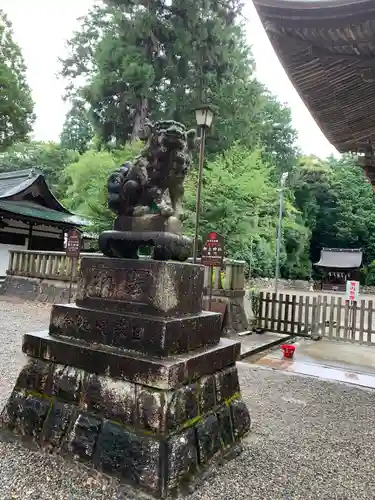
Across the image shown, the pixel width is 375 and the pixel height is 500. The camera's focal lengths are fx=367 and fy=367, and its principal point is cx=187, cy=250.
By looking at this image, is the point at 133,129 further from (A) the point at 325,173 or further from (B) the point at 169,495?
(A) the point at 325,173

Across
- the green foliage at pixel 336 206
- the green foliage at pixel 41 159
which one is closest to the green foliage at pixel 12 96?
the green foliage at pixel 41 159

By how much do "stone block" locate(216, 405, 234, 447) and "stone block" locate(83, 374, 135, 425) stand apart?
0.70 m

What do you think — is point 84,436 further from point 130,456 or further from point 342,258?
point 342,258

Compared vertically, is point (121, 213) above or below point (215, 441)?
above

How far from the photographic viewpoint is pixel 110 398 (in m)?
2.35

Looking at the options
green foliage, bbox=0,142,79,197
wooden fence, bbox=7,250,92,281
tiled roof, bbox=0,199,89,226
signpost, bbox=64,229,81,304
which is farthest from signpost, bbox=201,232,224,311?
green foliage, bbox=0,142,79,197

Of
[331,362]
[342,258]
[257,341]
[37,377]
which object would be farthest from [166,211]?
[342,258]

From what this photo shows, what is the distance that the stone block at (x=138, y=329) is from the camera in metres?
2.35

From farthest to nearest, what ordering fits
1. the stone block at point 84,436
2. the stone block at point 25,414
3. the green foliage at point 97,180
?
the green foliage at point 97,180 → the stone block at point 25,414 → the stone block at point 84,436

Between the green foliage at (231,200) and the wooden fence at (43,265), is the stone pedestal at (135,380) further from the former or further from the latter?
the green foliage at (231,200)

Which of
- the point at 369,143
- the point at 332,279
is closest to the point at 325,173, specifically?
the point at 332,279

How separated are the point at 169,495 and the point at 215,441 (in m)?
0.54

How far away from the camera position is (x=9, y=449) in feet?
8.10

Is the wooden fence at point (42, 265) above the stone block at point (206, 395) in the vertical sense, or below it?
above
